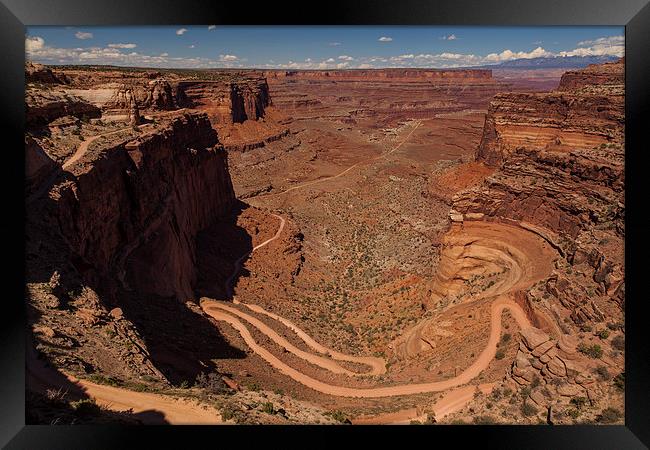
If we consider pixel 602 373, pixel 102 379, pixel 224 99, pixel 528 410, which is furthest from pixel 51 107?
pixel 224 99

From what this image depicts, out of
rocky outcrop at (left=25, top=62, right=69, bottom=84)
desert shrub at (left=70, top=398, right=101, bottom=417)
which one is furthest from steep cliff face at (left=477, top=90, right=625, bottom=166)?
rocky outcrop at (left=25, top=62, right=69, bottom=84)

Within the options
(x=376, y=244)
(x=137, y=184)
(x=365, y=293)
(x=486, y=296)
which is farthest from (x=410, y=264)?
(x=137, y=184)

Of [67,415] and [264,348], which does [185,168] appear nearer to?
[264,348]

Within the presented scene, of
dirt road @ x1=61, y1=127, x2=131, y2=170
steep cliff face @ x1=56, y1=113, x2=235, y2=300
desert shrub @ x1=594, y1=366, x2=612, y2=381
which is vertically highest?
dirt road @ x1=61, y1=127, x2=131, y2=170

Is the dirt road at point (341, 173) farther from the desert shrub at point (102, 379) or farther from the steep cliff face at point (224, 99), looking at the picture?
the desert shrub at point (102, 379)

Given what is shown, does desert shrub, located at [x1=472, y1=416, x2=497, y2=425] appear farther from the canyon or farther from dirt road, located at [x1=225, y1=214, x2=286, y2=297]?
dirt road, located at [x1=225, y1=214, x2=286, y2=297]
